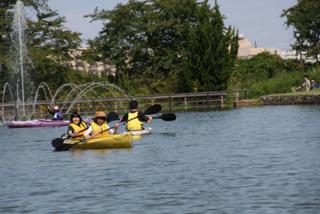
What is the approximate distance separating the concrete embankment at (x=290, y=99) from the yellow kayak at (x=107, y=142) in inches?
1199

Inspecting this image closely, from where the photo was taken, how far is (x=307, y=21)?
86.8 metres

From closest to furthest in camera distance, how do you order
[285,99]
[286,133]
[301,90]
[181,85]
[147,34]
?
[286,133] < [285,99] < [301,90] < [181,85] < [147,34]

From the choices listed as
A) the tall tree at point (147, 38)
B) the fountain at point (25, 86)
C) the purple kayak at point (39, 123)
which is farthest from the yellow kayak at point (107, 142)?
the tall tree at point (147, 38)

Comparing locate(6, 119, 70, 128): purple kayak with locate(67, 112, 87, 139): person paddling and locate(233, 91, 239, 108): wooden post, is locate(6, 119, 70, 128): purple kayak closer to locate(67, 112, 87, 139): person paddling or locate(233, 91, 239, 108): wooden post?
locate(67, 112, 87, 139): person paddling

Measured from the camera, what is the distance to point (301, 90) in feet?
221

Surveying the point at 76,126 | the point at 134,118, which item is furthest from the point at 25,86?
the point at 76,126

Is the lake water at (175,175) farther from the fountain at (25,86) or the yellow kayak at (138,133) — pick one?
the fountain at (25,86)

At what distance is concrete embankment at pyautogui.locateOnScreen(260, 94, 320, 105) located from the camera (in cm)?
6044

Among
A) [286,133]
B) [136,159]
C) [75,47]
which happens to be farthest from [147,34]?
[136,159]

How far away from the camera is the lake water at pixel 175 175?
1884 cm

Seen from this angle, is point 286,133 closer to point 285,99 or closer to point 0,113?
point 285,99

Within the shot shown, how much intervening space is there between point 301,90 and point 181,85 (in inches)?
391

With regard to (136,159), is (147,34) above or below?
above


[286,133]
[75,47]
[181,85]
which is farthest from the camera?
[75,47]
